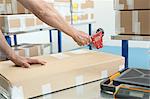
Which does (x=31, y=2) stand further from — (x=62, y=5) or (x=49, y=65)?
(x=62, y=5)

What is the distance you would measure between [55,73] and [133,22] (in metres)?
0.66

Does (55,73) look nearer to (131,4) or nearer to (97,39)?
(97,39)

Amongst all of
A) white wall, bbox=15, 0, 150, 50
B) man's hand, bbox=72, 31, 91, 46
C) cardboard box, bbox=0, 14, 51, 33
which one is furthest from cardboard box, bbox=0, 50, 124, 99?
white wall, bbox=15, 0, 150, 50

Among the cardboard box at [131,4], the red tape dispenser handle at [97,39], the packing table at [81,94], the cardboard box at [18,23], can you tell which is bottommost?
the packing table at [81,94]

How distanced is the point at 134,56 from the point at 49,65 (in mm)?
3249

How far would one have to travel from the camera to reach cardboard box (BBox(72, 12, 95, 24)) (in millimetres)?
3285

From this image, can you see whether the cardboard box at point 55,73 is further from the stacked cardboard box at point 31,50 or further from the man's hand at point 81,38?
the stacked cardboard box at point 31,50

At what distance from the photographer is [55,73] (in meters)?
1.03

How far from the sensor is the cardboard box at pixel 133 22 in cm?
139

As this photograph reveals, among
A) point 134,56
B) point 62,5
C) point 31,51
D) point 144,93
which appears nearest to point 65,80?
point 144,93

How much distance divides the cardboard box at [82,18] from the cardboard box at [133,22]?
1.79m

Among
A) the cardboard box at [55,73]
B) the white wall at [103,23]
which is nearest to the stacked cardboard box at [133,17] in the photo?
the cardboard box at [55,73]

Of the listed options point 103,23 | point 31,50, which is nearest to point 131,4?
point 31,50

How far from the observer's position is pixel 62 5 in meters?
3.07
